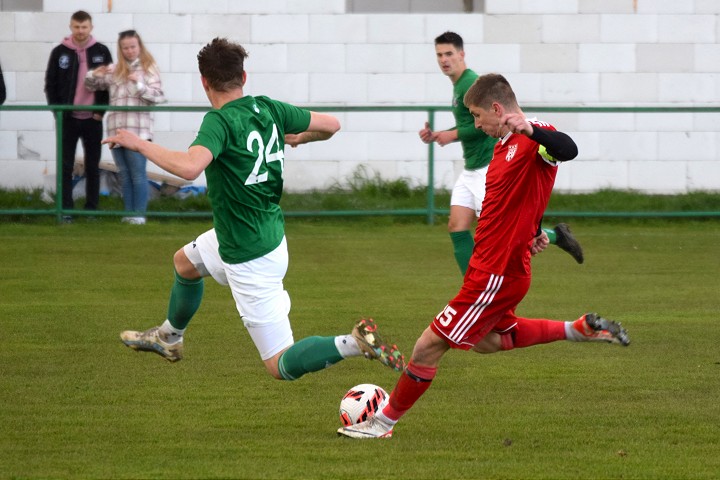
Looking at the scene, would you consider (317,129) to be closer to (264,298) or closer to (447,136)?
(264,298)

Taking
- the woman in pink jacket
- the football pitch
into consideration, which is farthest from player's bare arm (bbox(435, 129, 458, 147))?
the woman in pink jacket

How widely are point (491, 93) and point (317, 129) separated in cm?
90

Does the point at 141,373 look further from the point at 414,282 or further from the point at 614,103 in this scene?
the point at 614,103

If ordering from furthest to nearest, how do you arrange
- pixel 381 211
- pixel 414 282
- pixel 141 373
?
pixel 381 211, pixel 414 282, pixel 141 373

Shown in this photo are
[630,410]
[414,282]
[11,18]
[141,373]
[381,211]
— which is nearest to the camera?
[630,410]

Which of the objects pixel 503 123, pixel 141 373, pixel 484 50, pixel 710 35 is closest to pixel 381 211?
pixel 484 50

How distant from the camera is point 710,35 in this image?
640 inches

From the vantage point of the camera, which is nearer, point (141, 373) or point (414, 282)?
point (141, 373)

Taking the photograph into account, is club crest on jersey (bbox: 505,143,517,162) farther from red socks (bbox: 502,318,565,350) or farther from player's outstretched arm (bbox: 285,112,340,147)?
red socks (bbox: 502,318,565,350)

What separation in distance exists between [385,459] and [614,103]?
1162 cm

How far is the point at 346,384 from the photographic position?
7.12 metres

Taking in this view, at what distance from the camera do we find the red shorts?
585 cm

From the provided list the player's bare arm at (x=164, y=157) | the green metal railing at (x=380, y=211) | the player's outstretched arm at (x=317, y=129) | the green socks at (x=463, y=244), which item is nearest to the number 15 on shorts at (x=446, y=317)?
the player's outstretched arm at (x=317, y=129)

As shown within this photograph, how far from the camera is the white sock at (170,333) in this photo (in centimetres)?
677
